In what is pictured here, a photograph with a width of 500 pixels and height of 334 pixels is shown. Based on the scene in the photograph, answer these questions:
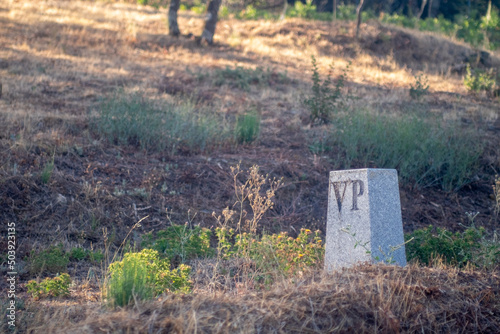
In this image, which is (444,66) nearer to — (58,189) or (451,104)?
(451,104)

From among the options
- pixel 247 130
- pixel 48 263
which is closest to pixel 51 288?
pixel 48 263

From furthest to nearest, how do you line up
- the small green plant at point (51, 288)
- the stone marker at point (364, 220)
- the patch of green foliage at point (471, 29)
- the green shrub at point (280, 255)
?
the patch of green foliage at point (471, 29) < the green shrub at point (280, 255) < the stone marker at point (364, 220) < the small green plant at point (51, 288)

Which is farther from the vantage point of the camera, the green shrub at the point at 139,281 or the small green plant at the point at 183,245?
the small green plant at the point at 183,245

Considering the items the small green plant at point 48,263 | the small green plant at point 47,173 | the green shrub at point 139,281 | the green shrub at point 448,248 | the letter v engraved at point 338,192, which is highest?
the letter v engraved at point 338,192

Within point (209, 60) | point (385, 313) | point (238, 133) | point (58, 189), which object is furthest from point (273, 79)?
point (385, 313)

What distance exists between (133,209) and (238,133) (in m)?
2.73

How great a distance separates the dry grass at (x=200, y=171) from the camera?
2.95 m

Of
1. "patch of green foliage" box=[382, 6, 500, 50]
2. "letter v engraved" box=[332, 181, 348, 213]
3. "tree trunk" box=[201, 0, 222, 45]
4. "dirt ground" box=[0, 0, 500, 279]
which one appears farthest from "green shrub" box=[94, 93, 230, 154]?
"patch of green foliage" box=[382, 6, 500, 50]

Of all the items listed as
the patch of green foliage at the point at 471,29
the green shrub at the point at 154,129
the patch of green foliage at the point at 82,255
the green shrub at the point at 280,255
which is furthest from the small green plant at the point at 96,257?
the patch of green foliage at the point at 471,29

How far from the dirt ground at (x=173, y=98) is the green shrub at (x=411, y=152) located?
0.26m

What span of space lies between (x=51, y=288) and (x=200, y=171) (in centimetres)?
330

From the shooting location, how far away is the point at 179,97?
9641 millimetres

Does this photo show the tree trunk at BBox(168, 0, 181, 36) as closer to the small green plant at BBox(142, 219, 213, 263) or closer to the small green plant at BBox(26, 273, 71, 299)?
the small green plant at BBox(142, 219, 213, 263)

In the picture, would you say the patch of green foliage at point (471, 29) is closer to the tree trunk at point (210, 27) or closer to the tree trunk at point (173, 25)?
the tree trunk at point (210, 27)
